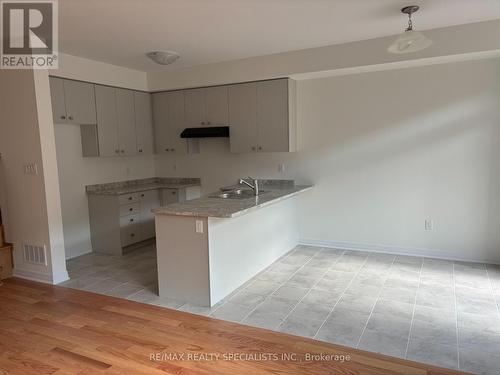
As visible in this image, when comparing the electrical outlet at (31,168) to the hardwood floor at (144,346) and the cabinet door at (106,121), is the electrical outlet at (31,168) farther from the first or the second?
the hardwood floor at (144,346)

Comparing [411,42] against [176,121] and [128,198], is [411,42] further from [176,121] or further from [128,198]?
[128,198]

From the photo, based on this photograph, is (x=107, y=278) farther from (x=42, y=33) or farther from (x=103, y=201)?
(x=42, y=33)

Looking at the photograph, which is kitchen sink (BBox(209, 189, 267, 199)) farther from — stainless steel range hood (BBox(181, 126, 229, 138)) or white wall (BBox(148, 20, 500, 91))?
white wall (BBox(148, 20, 500, 91))

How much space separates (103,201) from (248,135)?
2.14 m

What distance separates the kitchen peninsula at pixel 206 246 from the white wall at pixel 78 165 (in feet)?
6.59

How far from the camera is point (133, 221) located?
4.93 m

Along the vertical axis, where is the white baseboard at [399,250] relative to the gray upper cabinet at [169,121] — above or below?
below

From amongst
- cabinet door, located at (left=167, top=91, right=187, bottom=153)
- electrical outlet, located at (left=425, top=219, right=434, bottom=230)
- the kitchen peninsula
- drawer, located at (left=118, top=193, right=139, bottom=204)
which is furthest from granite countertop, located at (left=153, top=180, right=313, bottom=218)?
cabinet door, located at (left=167, top=91, right=187, bottom=153)

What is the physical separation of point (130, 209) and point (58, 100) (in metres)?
1.62

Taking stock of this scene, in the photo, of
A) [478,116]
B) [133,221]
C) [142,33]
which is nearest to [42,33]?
[142,33]

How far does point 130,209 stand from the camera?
4879 millimetres

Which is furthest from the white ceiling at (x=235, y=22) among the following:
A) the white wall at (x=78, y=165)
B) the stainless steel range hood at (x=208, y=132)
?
the stainless steel range hood at (x=208, y=132)

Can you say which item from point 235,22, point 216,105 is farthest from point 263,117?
point 235,22

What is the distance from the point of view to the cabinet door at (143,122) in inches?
213
